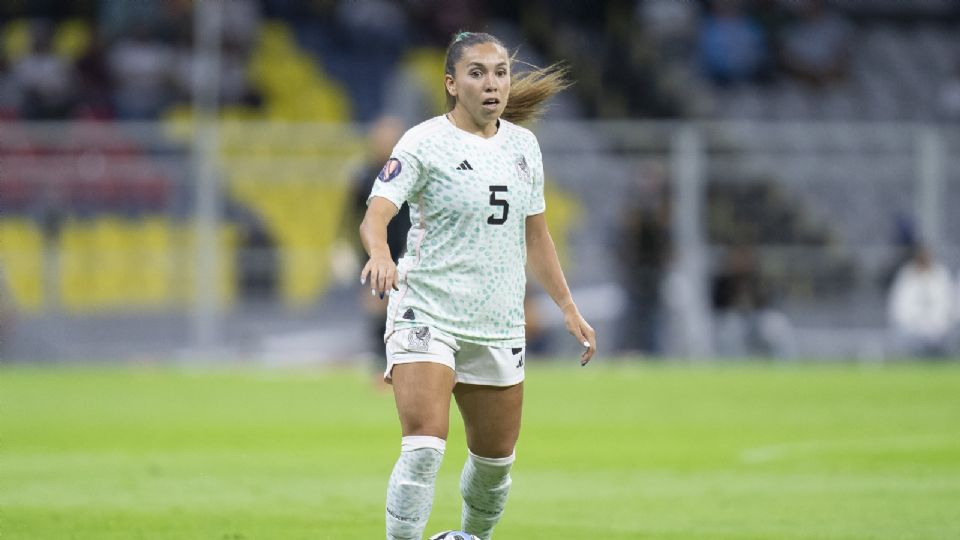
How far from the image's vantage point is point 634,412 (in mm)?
16891

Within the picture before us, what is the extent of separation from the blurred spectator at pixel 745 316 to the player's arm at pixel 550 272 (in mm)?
18103

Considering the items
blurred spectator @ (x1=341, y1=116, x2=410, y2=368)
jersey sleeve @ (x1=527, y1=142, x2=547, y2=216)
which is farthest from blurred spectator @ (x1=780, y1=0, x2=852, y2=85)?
jersey sleeve @ (x1=527, y1=142, x2=547, y2=216)

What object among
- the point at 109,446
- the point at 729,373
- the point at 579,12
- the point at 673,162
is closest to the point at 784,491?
the point at 109,446

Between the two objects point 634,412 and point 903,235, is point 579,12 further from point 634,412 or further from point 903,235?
point 634,412

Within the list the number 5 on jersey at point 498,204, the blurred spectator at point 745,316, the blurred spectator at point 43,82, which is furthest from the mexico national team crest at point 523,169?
the blurred spectator at point 43,82

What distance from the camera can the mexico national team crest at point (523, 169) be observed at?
7.03 m

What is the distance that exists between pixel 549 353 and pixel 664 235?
8.29 feet

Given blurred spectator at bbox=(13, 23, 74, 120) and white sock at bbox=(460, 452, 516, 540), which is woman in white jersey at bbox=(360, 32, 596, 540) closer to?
white sock at bbox=(460, 452, 516, 540)

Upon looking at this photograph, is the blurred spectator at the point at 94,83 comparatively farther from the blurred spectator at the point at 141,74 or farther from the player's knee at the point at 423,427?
the player's knee at the point at 423,427

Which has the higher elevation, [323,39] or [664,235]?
[323,39]

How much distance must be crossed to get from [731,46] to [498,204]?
83.4 feet

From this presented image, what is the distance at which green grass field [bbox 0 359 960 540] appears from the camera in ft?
29.3

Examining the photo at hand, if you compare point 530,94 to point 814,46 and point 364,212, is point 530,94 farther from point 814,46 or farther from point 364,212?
point 814,46

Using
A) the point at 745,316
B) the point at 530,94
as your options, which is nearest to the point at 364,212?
the point at 530,94
